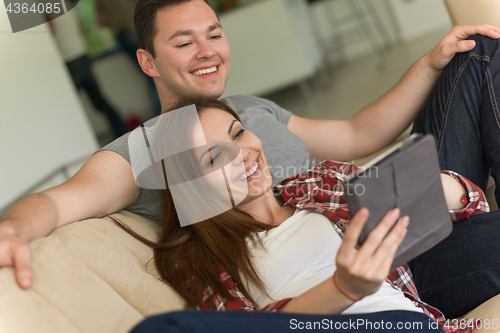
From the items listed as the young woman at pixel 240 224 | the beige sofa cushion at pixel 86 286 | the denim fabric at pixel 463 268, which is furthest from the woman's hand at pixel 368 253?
the denim fabric at pixel 463 268

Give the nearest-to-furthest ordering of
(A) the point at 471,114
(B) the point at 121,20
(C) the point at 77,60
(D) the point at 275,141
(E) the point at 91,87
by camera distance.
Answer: (A) the point at 471,114, (D) the point at 275,141, (C) the point at 77,60, (E) the point at 91,87, (B) the point at 121,20

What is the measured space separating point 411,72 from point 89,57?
123 inches

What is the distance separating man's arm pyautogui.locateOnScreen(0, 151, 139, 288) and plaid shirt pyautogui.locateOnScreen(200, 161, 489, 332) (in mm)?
354

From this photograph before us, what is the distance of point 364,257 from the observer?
26.2 inches

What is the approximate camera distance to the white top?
3.11ft

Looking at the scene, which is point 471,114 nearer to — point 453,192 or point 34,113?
point 453,192

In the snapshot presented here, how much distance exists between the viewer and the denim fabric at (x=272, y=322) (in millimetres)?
619

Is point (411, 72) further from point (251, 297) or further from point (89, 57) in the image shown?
point (89, 57)

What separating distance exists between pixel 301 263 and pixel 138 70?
352 cm

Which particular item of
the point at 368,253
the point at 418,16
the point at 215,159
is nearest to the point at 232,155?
the point at 215,159

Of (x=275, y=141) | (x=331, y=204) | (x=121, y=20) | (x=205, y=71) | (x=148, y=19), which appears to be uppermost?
(x=121, y=20)

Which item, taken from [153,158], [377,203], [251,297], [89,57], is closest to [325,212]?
[251,297]

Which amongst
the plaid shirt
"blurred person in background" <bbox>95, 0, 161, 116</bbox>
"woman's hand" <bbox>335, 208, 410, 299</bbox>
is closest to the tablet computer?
"woman's hand" <bbox>335, 208, 410, 299</bbox>

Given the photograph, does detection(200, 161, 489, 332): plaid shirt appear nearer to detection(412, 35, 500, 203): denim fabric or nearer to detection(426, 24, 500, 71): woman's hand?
detection(412, 35, 500, 203): denim fabric
